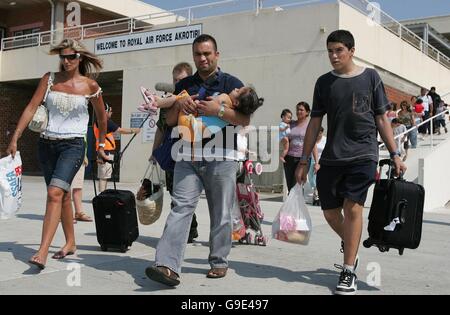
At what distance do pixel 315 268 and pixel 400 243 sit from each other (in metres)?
1.01

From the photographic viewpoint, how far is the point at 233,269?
4.61 meters

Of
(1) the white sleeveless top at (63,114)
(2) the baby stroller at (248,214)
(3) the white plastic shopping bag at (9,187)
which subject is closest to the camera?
(3) the white plastic shopping bag at (9,187)

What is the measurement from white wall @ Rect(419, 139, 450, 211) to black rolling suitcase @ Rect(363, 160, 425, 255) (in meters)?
6.74

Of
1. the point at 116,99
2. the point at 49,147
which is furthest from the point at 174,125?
the point at 116,99

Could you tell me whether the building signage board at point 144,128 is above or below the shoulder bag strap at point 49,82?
above

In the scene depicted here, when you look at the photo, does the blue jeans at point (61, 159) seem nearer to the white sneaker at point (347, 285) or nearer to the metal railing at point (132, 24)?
the white sneaker at point (347, 285)

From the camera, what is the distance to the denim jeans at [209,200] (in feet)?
13.0

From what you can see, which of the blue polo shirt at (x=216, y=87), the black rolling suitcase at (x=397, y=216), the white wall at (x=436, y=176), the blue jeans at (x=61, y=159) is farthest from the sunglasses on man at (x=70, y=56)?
the white wall at (x=436, y=176)

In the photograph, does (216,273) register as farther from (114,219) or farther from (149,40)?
(149,40)

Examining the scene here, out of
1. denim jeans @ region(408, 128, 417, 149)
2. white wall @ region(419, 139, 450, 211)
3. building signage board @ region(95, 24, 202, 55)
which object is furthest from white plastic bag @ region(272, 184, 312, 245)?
building signage board @ region(95, 24, 202, 55)

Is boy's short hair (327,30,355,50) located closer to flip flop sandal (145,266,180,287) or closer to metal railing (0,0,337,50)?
flip flop sandal (145,266,180,287)

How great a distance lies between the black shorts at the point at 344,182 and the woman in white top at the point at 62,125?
215 cm

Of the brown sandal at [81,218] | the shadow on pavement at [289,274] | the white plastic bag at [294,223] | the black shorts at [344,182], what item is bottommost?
the shadow on pavement at [289,274]
